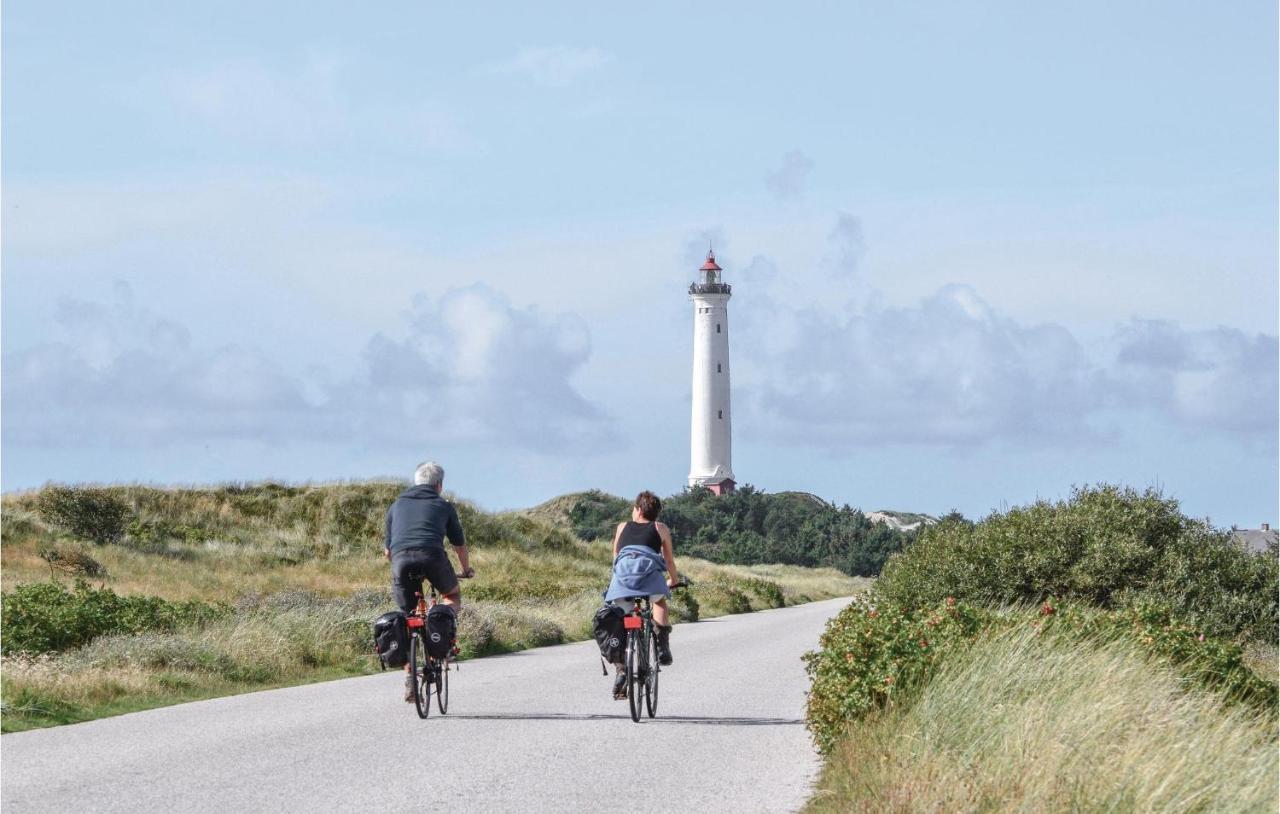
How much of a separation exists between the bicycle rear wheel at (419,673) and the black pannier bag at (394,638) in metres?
0.06

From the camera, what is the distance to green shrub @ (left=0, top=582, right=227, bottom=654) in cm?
1866

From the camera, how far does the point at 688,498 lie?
91312mm

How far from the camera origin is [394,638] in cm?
Result: 1325

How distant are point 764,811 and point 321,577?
124ft

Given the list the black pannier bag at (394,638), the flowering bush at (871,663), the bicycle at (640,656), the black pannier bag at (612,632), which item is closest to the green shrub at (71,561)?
the black pannier bag at (394,638)

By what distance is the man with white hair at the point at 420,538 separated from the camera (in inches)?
525

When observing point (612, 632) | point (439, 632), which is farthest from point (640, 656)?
point (439, 632)

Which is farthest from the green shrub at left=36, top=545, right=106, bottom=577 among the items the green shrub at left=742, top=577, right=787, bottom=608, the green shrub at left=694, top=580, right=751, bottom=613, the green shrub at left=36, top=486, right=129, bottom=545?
the green shrub at left=742, top=577, right=787, bottom=608

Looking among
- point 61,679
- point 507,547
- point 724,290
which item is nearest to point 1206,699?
point 61,679

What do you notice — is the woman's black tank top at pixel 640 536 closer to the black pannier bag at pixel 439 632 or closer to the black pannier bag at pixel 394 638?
the black pannier bag at pixel 439 632

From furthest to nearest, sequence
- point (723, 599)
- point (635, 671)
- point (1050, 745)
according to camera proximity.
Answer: point (723, 599) < point (635, 671) < point (1050, 745)

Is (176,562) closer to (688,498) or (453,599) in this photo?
(453,599)

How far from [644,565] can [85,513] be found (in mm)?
39509

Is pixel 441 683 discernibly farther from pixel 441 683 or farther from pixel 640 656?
pixel 640 656
